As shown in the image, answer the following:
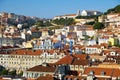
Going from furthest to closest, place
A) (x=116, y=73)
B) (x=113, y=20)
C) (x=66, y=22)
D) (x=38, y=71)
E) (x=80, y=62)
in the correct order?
1. (x=66, y=22)
2. (x=113, y=20)
3. (x=80, y=62)
4. (x=38, y=71)
5. (x=116, y=73)

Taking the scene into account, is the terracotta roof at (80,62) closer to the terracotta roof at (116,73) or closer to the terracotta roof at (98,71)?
the terracotta roof at (98,71)

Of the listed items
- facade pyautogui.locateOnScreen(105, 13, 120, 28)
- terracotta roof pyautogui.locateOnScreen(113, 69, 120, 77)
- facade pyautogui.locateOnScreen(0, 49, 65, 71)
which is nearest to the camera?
terracotta roof pyautogui.locateOnScreen(113, 69, 120, 77)

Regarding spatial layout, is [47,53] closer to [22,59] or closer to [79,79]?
[22,59]

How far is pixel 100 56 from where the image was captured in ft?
54.1

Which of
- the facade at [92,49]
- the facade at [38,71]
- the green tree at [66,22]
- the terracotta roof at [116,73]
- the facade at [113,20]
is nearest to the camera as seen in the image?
the terracotta roof at [116,73]

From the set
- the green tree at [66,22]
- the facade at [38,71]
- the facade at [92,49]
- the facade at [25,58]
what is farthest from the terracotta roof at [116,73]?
the green tree at [66,22]

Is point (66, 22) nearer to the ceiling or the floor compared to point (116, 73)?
nearer to the ceiling

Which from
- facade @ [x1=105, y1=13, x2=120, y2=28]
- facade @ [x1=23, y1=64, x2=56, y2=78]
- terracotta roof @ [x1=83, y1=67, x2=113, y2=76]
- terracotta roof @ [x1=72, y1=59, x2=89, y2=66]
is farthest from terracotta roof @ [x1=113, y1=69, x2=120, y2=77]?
facade @ [x1=105, y1=13, x2=120, y2=28]

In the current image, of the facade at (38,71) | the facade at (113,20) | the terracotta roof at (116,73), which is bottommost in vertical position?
the facade at (38,71)

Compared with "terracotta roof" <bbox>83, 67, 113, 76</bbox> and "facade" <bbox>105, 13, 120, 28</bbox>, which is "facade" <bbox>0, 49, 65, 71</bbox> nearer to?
"terracotta roof" <bbox>83, 67, 113, 76</bbox>

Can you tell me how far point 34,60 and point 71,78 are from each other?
8.36 meters

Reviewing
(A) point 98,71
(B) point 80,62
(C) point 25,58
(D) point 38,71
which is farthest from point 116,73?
(C) point 25,58

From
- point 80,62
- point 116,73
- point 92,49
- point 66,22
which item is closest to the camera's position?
point 116,73

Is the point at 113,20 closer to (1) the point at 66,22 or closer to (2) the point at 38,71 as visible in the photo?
(1) the point at 66,22
